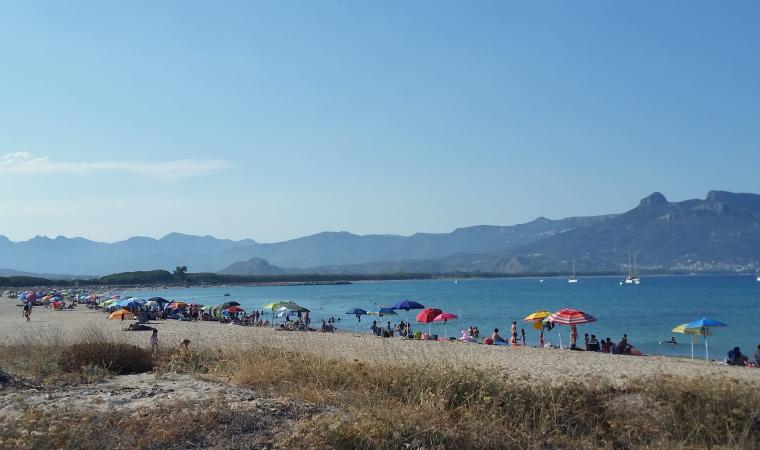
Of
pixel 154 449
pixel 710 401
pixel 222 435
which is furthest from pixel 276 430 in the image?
pixel 710 401

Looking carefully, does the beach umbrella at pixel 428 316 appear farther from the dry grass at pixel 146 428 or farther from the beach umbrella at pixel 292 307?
the dry grass at pixel 146 428

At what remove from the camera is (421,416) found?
6.17 metres

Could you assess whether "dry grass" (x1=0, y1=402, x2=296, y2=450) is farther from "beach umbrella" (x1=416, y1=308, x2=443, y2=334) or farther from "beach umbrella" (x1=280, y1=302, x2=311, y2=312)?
"beach umbrella" (x1=280, y1=302, x2=311, y2=312)

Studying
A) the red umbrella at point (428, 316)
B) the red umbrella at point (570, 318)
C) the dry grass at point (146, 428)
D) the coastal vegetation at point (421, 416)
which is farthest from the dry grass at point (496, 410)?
the red umbrella at point (428, 316)

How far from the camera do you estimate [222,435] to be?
5938mm

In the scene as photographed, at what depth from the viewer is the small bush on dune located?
376 inches

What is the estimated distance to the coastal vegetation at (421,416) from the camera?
18.8 feet

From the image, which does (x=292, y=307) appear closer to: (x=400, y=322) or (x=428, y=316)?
(x=400, y=322)

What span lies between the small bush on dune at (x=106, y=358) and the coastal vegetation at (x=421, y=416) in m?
1.42

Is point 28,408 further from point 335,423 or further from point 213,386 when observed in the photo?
point 335,423

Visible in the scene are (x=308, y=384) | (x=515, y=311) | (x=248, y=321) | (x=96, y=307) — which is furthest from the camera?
(x=515, y=311)

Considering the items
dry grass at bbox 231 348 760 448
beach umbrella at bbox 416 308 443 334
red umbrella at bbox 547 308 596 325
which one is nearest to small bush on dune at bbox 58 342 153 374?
dry grass at bbox 231 348 760 448

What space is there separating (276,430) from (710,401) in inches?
172

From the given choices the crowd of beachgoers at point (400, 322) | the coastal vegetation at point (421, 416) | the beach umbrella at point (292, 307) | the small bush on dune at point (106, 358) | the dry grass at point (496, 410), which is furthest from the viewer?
the beach umbrella at point (292, 307)
